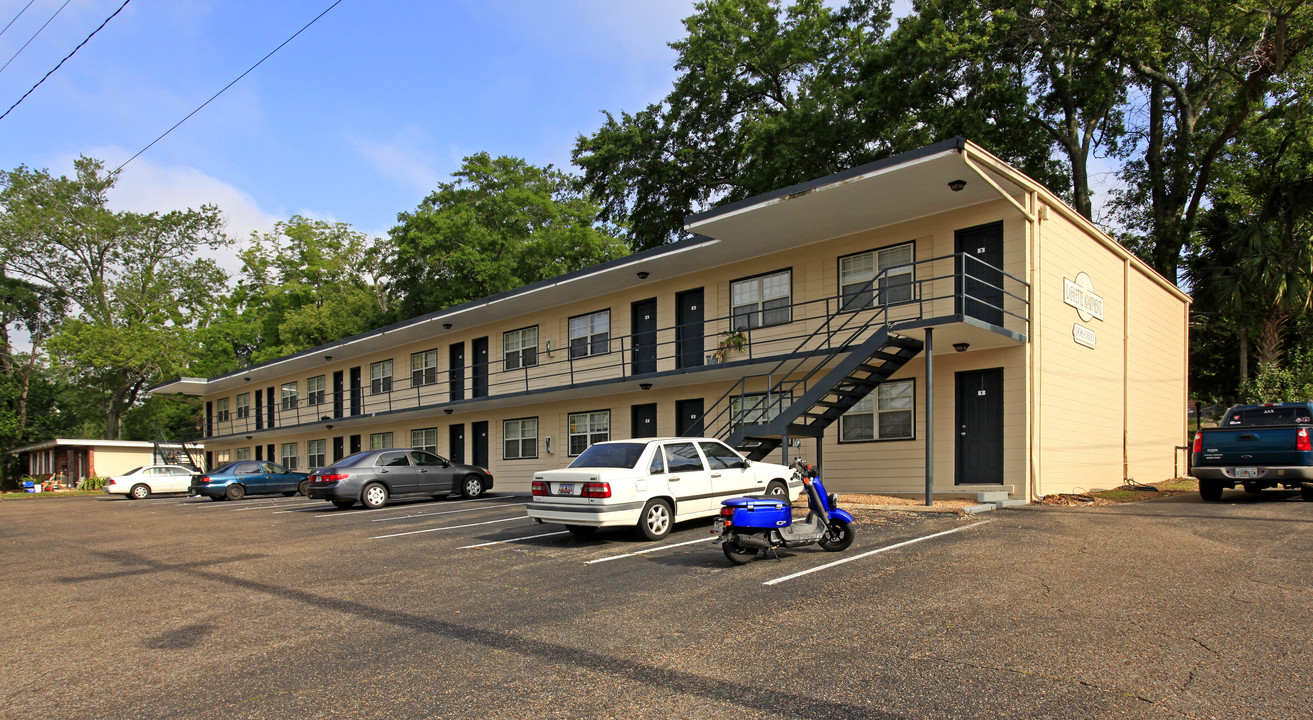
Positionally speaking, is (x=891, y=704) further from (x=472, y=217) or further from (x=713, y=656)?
(x=472, y=217)

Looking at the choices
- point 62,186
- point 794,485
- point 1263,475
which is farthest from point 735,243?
point 62,186

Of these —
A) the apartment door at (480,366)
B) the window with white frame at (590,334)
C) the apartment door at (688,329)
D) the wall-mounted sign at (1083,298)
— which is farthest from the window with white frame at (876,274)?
the apartment door at (480,366)

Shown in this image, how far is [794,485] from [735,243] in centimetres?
676

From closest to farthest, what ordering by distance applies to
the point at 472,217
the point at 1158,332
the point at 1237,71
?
the point at 1158,332 < the point at 1237,71 < the point at 472,217

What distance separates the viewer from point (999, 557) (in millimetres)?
8594

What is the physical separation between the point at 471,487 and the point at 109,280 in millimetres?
51009

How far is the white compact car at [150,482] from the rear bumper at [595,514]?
88.4 ft

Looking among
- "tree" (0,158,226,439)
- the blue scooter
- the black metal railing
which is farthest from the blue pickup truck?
"tree" (0,158,226,439)

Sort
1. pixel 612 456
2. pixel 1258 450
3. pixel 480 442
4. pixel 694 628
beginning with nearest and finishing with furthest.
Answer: pixel 694 628
pixel 612 456
pixel 1258 450
pixel 480 442

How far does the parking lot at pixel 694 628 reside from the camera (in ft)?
15.3

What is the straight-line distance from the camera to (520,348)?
26.4 metres

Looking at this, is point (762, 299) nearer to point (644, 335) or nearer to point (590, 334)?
point (644, 335)

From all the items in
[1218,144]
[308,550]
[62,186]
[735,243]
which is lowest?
[308,550]

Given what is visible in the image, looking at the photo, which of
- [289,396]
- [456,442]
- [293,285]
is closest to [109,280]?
[293,285]
